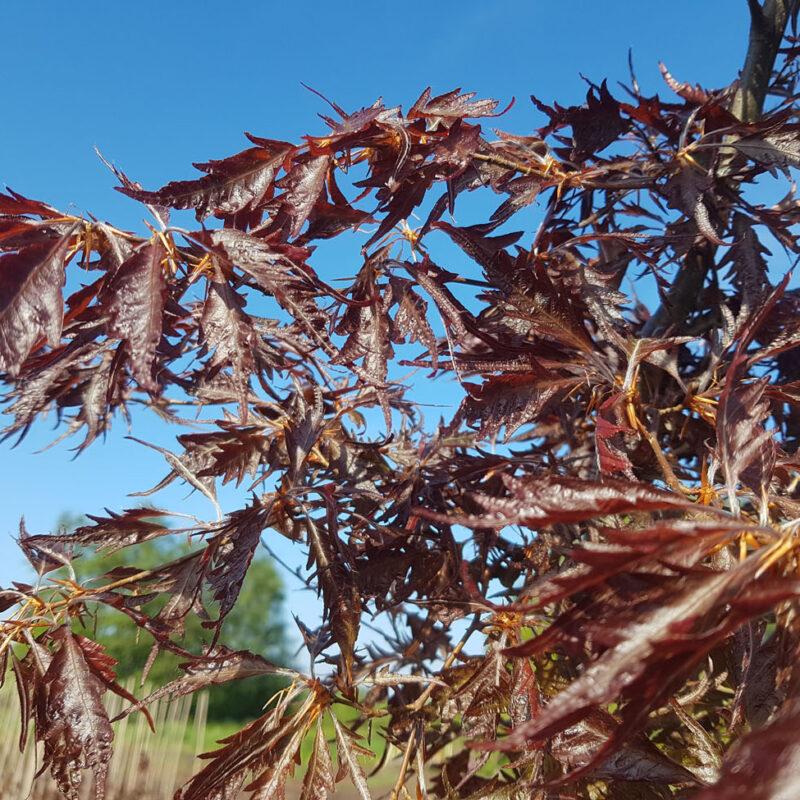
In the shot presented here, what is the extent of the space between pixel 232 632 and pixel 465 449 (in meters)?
9.73

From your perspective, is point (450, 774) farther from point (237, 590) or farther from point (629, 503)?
point (629, 503)

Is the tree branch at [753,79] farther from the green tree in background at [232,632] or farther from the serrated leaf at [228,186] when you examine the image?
the green tree in background at [232,632]

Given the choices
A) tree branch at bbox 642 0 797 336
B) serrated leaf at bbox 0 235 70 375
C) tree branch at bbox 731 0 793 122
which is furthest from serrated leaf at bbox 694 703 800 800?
tree branch at bbox 731 0 793 122

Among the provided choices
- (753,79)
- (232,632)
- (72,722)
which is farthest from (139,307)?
(232,632)

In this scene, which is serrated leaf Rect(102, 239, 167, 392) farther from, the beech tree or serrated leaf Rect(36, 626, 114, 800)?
serrated leaf Rect(36, 626, 114, 800)

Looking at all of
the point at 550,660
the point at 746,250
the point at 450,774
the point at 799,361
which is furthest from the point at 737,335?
the point at 450,774

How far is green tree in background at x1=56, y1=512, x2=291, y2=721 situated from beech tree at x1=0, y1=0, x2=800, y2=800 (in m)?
4.49

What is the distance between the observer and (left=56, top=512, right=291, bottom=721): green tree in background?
19.5 ft

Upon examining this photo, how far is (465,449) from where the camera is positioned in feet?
3.41

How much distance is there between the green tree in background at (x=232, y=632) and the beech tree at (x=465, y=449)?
4494 mm

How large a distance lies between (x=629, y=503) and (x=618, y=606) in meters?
0.06

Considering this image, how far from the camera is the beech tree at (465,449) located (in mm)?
418

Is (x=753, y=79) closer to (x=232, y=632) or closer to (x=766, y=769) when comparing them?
(x=766, y=769)

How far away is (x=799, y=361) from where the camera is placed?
1.01m
